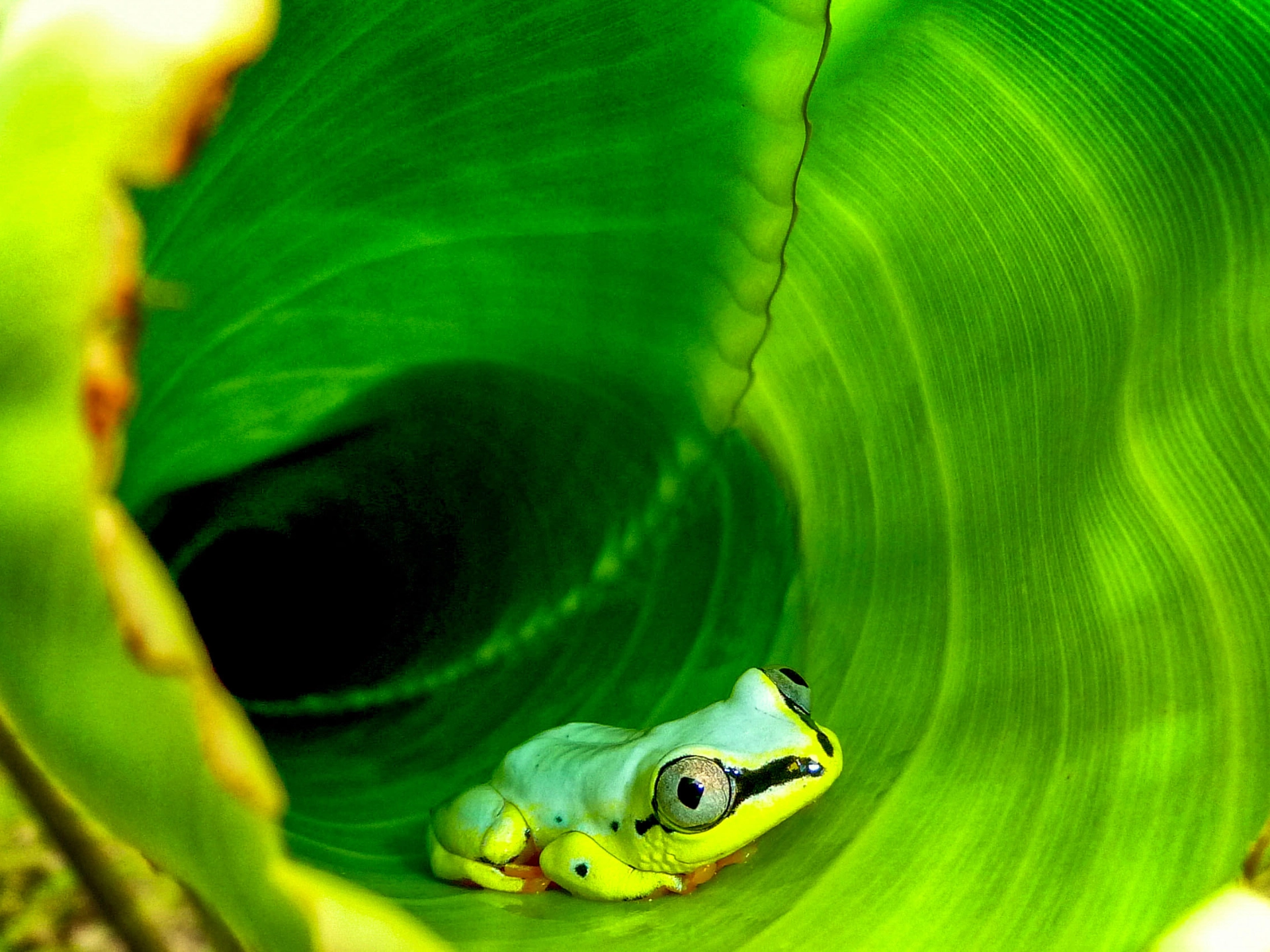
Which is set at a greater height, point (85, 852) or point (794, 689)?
point (794, 689)

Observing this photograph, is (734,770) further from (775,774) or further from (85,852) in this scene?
(85,852)

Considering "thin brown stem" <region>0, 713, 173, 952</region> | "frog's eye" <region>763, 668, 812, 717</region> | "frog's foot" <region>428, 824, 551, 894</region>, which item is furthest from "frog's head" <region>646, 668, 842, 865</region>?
"thin brown stem" <region>0, 713, 173, 952</region>

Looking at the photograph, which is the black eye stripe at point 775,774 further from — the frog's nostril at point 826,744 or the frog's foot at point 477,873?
the frog's foot at point 477,873

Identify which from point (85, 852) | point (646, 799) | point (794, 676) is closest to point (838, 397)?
point (794, 676)

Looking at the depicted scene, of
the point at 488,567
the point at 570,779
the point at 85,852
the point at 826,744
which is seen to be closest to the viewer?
the point at 85,852

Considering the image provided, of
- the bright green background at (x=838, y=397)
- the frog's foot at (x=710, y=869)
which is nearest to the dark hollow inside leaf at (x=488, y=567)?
the bright green background at (x=838, y=397)

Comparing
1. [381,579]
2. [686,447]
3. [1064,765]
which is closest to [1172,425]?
[1064,765]

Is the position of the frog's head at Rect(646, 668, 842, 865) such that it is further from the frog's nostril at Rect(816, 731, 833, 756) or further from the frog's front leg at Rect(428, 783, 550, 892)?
the frog's front leg at Rect(428, 783, 550, 892)

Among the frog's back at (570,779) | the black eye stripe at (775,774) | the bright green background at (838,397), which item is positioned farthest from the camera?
the frog's back at (570,779)
